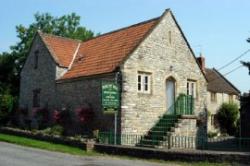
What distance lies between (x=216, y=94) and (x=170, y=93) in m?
23.8

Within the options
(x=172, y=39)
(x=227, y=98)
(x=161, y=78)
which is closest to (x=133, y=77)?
(x=161, y=78)

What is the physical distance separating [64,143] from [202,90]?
12.1m

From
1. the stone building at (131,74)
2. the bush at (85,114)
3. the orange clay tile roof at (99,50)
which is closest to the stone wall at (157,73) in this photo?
the stone building at (131,74)

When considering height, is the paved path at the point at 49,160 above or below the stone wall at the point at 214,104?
below

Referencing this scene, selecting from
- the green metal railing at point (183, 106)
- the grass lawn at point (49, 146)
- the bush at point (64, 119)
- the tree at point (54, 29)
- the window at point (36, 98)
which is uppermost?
the tree at point (54, 29)

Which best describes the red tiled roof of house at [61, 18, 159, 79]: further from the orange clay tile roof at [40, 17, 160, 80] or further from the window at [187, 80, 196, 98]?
the window at [187, 80, 196, 98]

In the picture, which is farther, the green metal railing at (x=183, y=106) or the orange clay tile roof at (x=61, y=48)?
the orange clay tile roof at (x=61, y=48)

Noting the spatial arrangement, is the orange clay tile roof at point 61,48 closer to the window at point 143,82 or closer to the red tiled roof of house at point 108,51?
the red tiled roof of house at point 108,51

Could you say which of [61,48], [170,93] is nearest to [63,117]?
[61,48]

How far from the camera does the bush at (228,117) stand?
49.3 m

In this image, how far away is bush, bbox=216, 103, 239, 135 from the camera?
4928 cm

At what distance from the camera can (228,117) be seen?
49719 mm

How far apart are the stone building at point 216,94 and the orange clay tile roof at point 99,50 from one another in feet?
64.2

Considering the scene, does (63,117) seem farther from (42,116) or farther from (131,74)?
(131,74)
